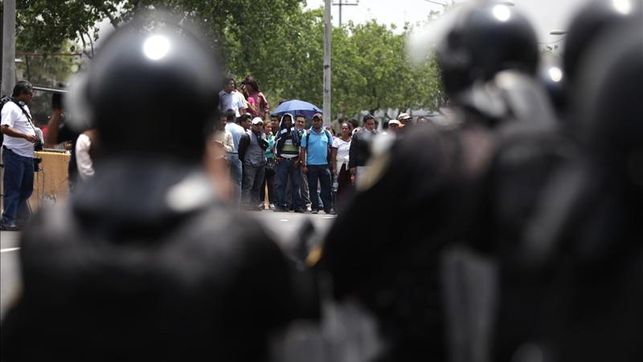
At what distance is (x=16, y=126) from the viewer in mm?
16422

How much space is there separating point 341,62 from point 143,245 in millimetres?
89568

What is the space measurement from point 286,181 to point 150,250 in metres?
22.1

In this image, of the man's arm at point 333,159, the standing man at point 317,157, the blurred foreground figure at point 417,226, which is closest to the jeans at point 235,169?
the standing man at point 317,157

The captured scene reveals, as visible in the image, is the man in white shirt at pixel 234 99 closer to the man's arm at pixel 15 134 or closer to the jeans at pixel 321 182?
the jeans at pixel 321 182

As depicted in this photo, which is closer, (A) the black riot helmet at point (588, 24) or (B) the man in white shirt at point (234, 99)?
(A) the black riot helmet at point (588, 24)

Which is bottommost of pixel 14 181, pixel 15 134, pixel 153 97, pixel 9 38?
pixel 14 181

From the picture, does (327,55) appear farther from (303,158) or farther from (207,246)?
(207,246)

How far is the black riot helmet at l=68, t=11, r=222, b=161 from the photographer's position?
2.94 m

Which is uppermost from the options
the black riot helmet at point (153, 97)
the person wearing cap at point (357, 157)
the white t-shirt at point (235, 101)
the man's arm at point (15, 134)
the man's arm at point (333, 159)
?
the black riot helmet at point (153, 97)

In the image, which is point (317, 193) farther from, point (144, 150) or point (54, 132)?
point (144, 150)

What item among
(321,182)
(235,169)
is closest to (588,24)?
(235,169)

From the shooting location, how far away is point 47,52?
43.1 m

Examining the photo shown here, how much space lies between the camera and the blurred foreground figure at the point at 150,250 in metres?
2.89

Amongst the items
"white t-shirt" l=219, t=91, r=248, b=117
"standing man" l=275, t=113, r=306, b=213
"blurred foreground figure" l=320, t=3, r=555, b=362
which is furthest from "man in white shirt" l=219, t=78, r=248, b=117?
"blurred foreground figure" l=320, t=3, r=555, b=362
